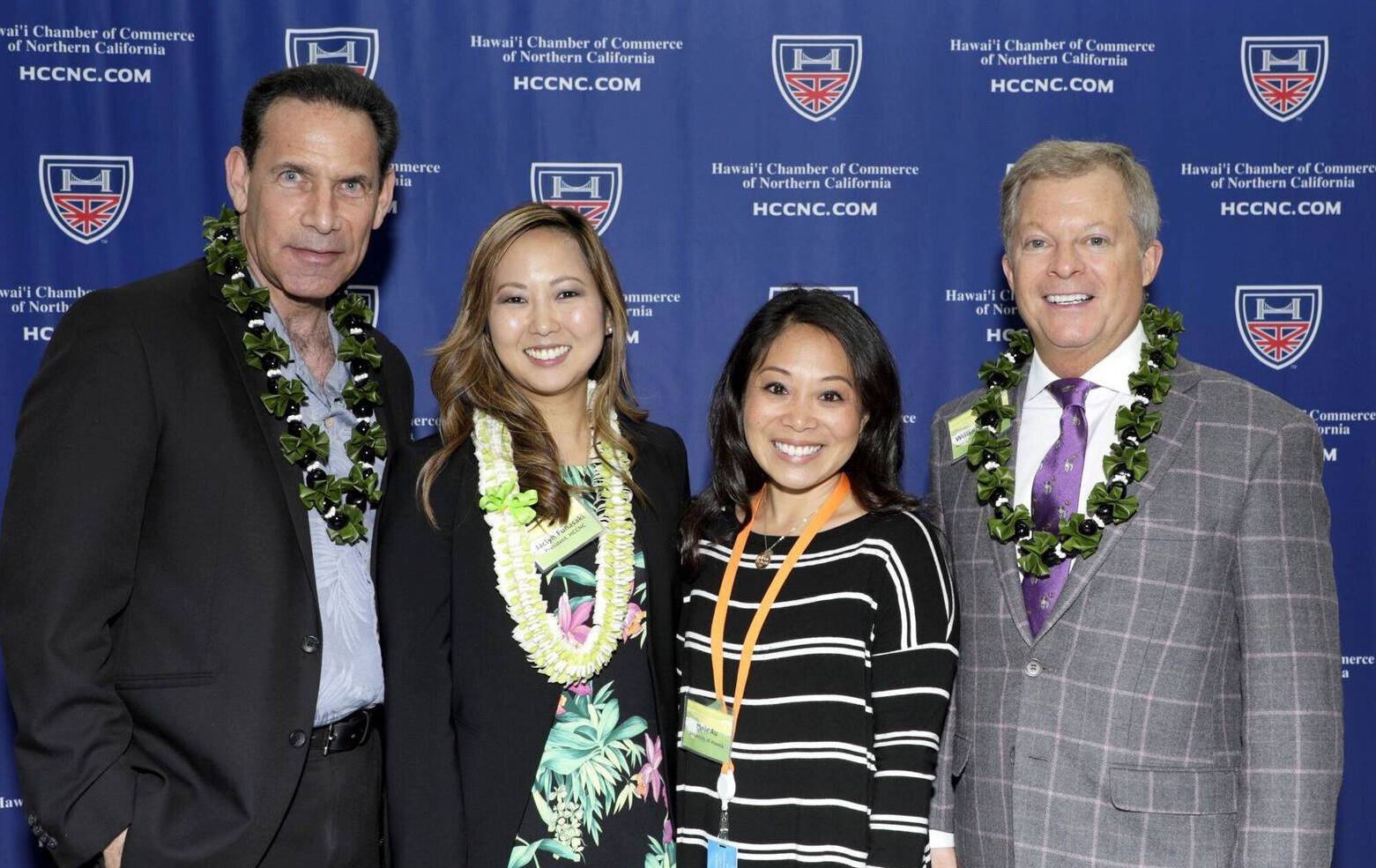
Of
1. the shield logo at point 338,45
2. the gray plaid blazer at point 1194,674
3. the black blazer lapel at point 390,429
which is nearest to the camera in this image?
the gray plaid blazer at point 1194,674

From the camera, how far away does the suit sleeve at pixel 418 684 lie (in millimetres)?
2301

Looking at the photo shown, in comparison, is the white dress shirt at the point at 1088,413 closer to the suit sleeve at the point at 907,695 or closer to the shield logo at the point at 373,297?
the suit sleeve at the point at 907,695

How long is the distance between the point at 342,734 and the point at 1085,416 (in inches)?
70.3

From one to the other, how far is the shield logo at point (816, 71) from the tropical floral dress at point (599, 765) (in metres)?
2.24

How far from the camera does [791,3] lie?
410 cm

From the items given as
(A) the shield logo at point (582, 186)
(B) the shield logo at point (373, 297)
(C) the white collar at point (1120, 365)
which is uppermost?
(A) the shield logo at point (582, 186)

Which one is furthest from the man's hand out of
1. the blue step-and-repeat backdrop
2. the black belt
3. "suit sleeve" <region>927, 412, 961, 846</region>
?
the blue step-and-repeat backdrop

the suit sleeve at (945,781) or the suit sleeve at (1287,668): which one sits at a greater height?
the suit sleeve at (1287,668)

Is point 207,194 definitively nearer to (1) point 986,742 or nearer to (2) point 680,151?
(2) point 680,151

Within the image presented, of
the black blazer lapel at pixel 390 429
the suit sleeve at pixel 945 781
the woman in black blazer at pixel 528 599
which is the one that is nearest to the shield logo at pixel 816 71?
the woman in black blazer at pixel 528 599

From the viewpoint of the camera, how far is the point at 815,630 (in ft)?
7.74

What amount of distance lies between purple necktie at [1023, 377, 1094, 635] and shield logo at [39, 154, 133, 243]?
10.8ft

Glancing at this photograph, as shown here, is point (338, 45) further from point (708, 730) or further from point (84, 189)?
point (708, 730)

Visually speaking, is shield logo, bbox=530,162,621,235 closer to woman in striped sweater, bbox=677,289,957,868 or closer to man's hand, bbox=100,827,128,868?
woman in striped sweater, bbox=677,289,957,868
